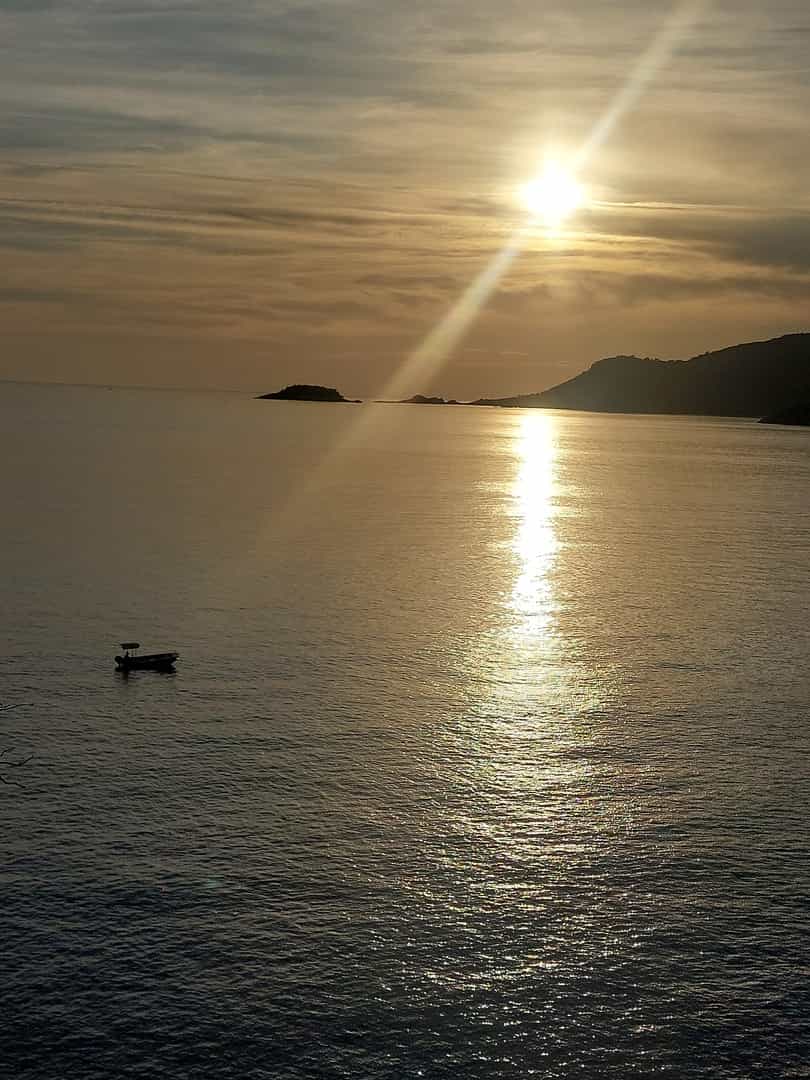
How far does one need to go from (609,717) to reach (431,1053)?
1728 inches

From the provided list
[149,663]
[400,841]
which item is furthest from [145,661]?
[400,841]

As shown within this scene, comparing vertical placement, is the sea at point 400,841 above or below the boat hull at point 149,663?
below

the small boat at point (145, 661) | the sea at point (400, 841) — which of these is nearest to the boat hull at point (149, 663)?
the small boat at point (145, 661)

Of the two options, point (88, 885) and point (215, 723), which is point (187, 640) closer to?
point (215, 723)

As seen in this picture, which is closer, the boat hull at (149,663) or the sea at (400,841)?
the sea at (400,841)

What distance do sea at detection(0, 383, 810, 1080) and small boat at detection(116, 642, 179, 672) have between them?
0.97 metres

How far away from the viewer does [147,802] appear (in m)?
64.9

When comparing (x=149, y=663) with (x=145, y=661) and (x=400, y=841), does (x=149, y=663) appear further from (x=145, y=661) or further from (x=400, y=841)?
(x=400, y=841)

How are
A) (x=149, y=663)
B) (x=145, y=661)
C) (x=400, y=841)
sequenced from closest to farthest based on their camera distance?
1. (x=400, y=841)
2. (x=145, y=661)
3. (x=149, y=663)

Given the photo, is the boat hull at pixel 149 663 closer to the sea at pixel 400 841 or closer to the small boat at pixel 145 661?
the small boat at pixel 145 661

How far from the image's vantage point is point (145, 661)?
91.0 m

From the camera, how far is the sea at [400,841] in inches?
1761

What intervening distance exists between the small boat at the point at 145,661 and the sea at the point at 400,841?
0.97m

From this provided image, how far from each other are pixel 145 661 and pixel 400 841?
3636 centimetres
